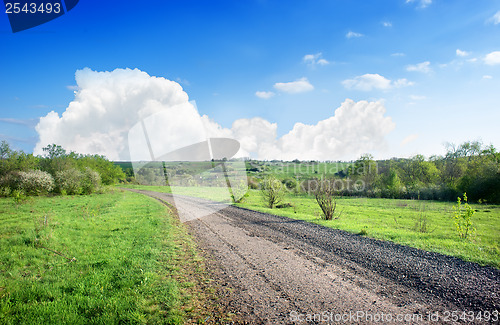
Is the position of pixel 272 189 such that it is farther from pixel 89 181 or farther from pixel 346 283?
pixel 89 181

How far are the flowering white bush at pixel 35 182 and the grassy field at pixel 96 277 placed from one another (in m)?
25.7

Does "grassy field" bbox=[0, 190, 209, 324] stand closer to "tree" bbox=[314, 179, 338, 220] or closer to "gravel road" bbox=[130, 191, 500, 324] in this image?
"gravel road" bbox=[130, 191, 500, 324]

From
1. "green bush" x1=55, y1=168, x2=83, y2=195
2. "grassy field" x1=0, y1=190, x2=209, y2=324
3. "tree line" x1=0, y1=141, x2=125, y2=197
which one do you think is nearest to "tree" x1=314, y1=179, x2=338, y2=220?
"grassy field" x1=0, y1=190, x2=209, y2=324

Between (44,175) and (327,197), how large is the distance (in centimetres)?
3781

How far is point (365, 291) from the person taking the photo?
4914mm

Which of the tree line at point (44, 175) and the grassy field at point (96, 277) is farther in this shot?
the tree line at point (44, 175)

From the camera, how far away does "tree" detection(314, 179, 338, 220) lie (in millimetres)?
15461

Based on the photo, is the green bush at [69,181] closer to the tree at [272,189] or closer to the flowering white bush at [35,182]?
the flowering white bush at [35,182]

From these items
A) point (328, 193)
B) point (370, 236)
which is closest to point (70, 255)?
point (370, 236)

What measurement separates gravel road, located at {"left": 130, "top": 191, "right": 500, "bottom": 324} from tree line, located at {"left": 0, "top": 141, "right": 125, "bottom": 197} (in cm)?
2873

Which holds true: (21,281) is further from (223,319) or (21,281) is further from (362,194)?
(362,194)

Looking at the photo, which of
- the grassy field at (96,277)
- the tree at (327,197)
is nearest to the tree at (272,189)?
the tree at (327,197)

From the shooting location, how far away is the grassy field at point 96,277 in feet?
13.8

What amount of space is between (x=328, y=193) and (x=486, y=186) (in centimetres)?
3962
